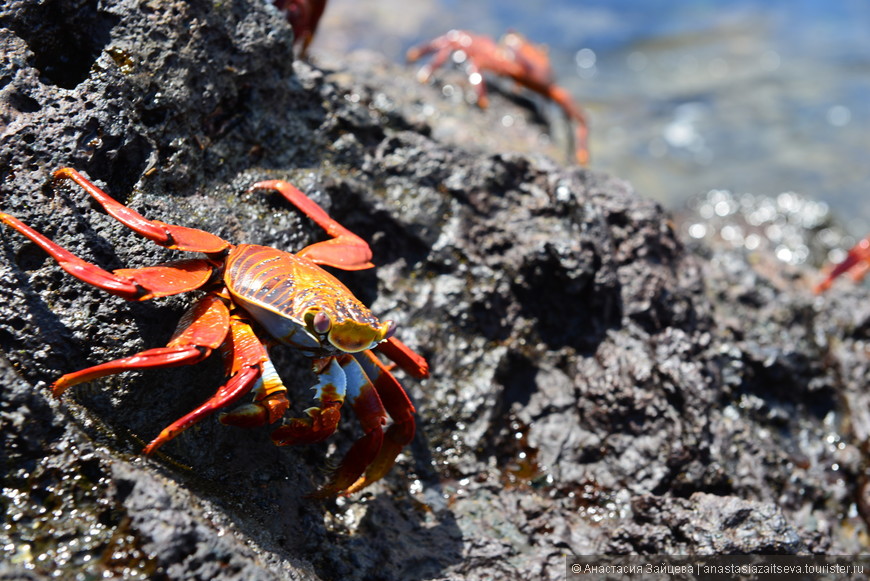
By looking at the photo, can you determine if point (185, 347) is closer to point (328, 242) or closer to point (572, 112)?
point (328, 242)

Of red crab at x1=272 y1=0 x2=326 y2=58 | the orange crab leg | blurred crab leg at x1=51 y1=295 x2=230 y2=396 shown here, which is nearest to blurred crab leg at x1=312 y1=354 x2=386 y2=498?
the orange crab leg

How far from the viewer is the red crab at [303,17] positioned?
4.68 meters

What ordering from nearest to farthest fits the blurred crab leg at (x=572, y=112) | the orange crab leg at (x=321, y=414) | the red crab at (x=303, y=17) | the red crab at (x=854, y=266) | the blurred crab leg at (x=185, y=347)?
the blurred crab leg at (x=185, y=347) → the orange crab leg at (x=321, y=414) → the red crab at (x=303, y=17) → the red crab at (x=854, y=266) → the blurred crab leg at (x=572, y=112)

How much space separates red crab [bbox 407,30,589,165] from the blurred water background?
4.73 feet

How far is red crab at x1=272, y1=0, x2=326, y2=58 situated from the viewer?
468 centimetres

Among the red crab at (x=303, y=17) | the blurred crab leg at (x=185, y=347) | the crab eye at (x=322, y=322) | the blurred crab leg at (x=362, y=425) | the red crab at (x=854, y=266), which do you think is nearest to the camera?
the blurred crab leg at (x=185, y=347)

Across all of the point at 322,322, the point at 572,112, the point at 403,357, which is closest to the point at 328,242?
the point at 403,357

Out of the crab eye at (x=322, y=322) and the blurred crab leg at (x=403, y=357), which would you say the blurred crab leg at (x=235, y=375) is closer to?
the crab eye at (x=322, y=322)

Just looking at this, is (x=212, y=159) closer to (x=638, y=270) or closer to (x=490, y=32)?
(x=638, y=270)

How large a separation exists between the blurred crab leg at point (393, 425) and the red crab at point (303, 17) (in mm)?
2780

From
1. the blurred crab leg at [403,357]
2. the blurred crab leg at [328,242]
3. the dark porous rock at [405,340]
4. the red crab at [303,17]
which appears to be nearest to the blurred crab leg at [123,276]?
the dark porous rock at [405,340]

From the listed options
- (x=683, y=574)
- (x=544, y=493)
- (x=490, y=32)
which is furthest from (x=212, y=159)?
(x=490, y=32)

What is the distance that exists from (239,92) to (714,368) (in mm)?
2609

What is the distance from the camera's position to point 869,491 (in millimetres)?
3682
